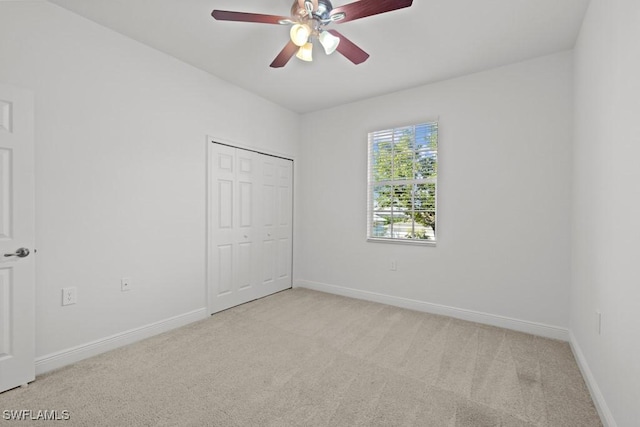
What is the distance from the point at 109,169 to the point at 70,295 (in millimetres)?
1022

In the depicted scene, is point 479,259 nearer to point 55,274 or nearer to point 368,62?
point 368,62

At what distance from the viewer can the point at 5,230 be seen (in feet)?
6.17

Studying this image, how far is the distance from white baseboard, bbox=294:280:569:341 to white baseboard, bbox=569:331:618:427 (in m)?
Answer: 0.26

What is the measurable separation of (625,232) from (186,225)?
3294 millimetres

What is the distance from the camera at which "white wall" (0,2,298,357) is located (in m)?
2.10

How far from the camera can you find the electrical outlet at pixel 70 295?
2.21 m

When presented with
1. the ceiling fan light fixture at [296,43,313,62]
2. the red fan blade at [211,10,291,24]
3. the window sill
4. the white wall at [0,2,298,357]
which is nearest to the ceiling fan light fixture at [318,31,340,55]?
Result: the ceiling fan light fixture at [296,43,313,62]

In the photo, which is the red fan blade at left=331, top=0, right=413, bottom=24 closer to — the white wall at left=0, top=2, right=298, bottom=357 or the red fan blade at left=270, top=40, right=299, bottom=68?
the red fan blade at left=270, top=40, right=299, bottom=68

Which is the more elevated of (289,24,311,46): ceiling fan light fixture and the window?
(289,24,311,46): ceiling fan light fixture

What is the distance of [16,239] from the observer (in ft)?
6.27

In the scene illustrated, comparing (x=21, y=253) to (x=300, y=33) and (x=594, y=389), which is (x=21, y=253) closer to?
(x=300, y=33)

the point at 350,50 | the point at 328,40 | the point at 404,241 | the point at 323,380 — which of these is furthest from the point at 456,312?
the point at 328,40

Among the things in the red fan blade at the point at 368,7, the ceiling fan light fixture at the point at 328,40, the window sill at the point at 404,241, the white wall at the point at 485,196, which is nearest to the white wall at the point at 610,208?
the white wall at the point at 485,196

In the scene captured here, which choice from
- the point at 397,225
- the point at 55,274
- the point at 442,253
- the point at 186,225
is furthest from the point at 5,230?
the point at 442,253
